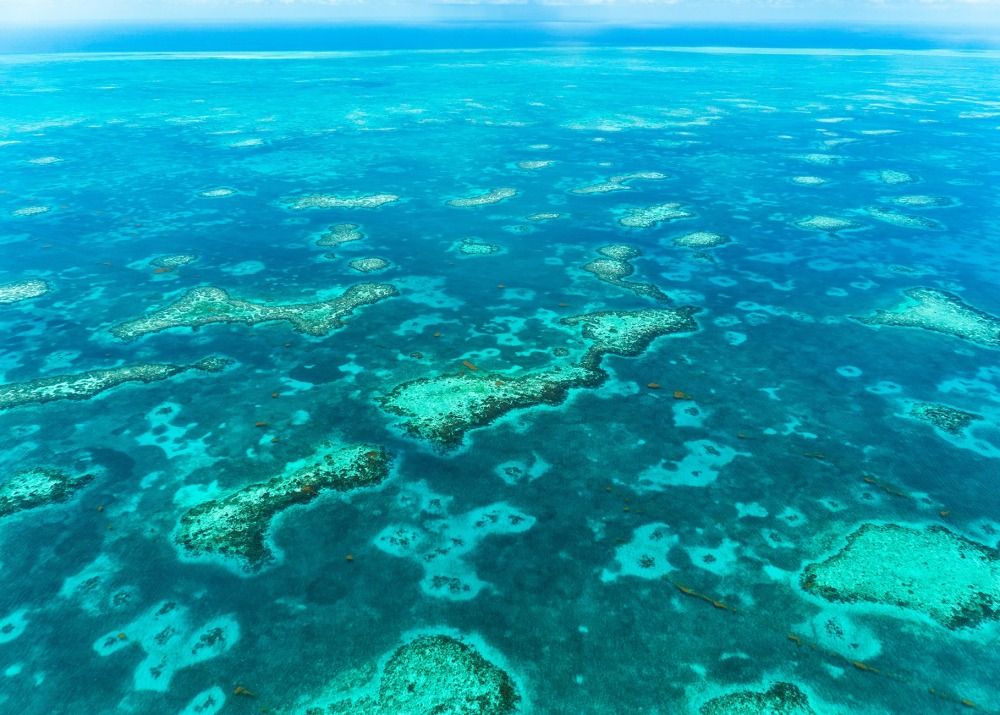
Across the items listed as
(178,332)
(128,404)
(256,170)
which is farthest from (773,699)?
(256,170)

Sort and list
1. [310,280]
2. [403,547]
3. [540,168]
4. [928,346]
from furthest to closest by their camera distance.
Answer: [540,168] < [310,280] < [928,346] < [403,547]

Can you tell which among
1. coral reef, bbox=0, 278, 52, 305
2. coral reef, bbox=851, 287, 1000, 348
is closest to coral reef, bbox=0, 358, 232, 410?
coral reef, bbox=0, 278, 52, 305

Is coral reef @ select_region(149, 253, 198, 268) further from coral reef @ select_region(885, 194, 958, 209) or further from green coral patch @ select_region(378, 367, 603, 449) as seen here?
coral reef @ select_region(885, 194, 958, 209)

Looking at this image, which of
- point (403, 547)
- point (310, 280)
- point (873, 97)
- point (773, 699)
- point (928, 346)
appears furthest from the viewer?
point (873, 97)

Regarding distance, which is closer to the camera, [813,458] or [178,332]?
[813,458]

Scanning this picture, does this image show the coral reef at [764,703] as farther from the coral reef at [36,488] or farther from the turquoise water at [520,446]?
the coral reef at [36,488]

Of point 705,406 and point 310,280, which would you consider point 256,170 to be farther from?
point 705,406
